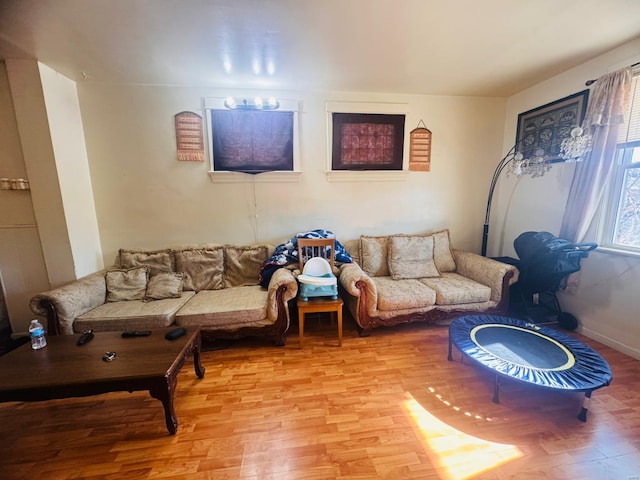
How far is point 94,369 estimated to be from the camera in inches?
58.1

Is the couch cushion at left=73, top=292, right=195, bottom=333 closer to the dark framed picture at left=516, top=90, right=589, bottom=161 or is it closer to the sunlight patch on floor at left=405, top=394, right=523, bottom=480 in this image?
the sunlight patch on floor at left=405, top=394, right=523, bottom=480

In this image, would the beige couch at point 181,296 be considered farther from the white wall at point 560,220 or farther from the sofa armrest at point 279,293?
the white wall at point 560,220

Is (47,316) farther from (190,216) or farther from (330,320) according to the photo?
(330,320)

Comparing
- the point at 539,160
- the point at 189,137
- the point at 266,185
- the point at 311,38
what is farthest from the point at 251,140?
the point at 539,160

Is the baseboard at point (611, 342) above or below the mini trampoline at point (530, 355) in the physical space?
below

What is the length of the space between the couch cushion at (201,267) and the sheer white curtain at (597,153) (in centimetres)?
360

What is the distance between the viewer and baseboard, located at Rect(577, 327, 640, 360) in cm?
213

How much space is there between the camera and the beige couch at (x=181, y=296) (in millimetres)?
2129

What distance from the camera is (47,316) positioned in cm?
204

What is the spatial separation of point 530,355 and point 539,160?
2.02 metres

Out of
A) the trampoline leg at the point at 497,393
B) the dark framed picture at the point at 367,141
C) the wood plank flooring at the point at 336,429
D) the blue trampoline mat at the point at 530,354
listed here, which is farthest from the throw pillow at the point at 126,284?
the trampoline leg at the point at 497,393

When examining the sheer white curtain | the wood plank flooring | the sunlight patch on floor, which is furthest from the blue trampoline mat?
the sheer white curtain

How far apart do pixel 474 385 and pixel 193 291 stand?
2.67m

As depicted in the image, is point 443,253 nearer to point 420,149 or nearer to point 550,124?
point 420,149
